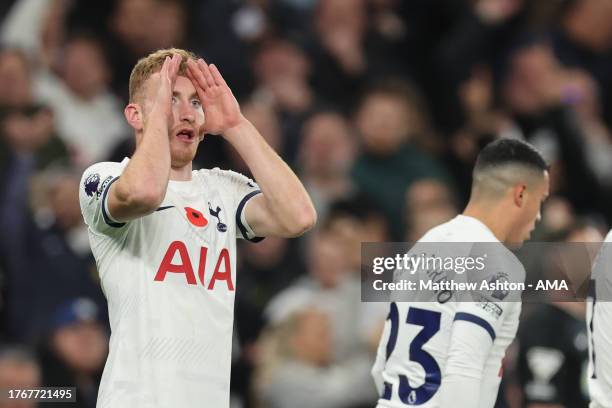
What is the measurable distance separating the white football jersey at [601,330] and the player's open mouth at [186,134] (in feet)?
7.03

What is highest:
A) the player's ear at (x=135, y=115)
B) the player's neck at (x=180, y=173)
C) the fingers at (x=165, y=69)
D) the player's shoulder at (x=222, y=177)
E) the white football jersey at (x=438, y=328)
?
the fingers at (x=165, y=69)

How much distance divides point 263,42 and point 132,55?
3.76ft

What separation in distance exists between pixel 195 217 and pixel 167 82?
0.56 meters

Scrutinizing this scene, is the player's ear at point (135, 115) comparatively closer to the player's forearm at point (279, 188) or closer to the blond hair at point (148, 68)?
the blond hair at point (148, 68)

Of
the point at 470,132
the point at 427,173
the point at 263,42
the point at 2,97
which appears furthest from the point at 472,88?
the point at 2,97

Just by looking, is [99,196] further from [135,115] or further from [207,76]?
[207,76]

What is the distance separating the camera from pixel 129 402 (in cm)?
455

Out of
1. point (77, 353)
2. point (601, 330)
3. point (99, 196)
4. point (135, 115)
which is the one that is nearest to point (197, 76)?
point (135, 115)

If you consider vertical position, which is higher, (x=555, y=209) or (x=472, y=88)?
(x=472, y=88)

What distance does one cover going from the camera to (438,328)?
5.37 m

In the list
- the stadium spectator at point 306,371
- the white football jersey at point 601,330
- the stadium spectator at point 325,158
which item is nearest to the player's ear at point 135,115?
the white football jersey at point 601,330

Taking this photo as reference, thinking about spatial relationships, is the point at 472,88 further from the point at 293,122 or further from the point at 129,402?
the point at 129,402

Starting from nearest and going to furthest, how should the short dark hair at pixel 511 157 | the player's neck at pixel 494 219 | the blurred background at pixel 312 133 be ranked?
1. the player's neck at pixel 494 219
2. the short dark hair at pixel 511 157
3. the blurred background at pixel 312 133

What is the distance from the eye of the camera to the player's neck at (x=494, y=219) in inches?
219
